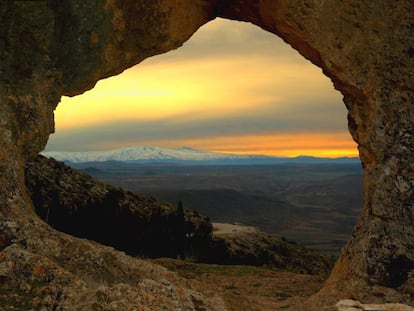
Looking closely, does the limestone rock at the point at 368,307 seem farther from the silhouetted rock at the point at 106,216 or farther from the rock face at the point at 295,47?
the silhouetted rock at the point at 106,216

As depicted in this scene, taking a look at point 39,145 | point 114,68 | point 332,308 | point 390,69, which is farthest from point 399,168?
point 39,145

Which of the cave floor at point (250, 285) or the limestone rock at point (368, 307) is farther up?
the limestone rock at point (368, 307)

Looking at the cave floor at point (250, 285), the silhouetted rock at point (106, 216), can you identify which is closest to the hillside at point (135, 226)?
the silhouetted rock at point (106, 216)

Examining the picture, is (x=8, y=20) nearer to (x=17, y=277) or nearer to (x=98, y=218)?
(x=17, y=277)

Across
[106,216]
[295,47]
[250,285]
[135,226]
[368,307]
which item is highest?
[295,47]

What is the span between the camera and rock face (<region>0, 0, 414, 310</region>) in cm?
1163

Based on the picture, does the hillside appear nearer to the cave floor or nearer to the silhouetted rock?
the silhouetted rock

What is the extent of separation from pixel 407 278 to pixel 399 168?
2770 millimetres

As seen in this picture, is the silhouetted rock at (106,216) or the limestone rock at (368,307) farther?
the silhouetted rock at (106,216)

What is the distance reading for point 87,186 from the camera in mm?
32906

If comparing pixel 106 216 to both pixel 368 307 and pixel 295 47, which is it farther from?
pixel 368 307

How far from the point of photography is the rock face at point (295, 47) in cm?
1163

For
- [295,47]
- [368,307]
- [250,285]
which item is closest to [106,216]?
[250,285]

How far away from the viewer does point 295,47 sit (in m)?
16.2
